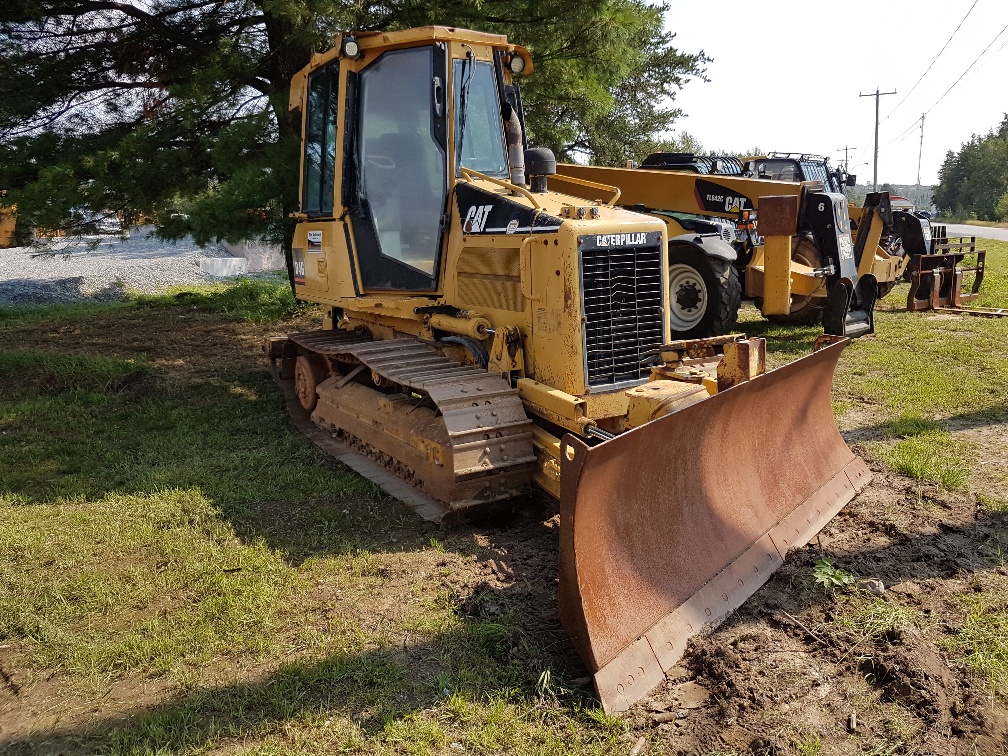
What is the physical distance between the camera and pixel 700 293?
31.4 feet

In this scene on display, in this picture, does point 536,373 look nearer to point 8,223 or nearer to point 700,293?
point 700,293

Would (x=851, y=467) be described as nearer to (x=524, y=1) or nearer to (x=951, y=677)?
(x=951, y=677)

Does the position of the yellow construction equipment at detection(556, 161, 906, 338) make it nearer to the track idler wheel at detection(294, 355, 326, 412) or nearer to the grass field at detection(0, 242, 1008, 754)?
the grass field at detection(0, 242, 1008, 754)

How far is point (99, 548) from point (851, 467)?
4651 mm

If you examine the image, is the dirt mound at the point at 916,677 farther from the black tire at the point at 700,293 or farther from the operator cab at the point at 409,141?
the black tire at the point at 700,293

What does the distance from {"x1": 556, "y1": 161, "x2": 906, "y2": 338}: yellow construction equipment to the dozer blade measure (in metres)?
2.97

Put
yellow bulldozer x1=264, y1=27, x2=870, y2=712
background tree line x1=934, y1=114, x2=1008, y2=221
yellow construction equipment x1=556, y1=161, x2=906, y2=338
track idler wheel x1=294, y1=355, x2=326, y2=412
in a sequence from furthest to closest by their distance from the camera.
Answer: background tree line x1=934, y1=114, x2=1008, y2=221 → yellow construction equipment x1=556, y1=161, x2=906, y2=338 → track idler wheel x1=294, y1=355, x2=326, y2=412 → yellow bulldozer x1=264, y1=27, x2=870, y2=712

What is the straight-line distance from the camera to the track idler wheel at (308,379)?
707 cm

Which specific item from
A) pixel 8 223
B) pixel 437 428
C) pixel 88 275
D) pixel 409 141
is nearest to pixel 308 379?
pixel 409 141

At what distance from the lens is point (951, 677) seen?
3199 millimetres

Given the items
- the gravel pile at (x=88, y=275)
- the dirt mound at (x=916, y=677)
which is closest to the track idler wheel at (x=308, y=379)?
the dirt mound at (x=916, y=677)

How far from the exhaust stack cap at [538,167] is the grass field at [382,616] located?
2337 mm

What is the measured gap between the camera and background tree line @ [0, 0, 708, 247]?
8.72 metres

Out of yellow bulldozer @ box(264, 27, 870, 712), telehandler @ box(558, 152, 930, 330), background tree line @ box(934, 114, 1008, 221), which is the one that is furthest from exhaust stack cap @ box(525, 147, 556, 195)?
background tree line @ box(934, 114, 1008, 221)
